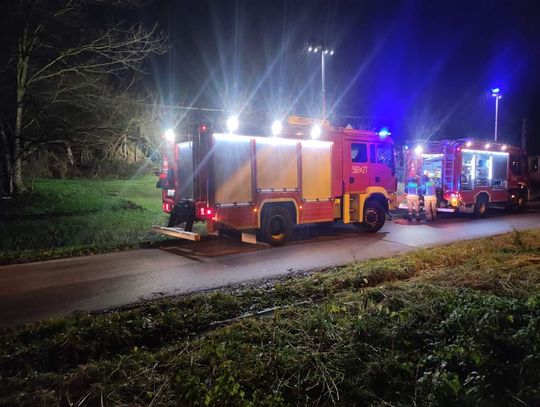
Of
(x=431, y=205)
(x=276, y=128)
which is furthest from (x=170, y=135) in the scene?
(x=431, y=205)

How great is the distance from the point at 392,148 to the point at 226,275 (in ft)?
24.4

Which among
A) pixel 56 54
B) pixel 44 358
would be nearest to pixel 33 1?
pixel 56 54

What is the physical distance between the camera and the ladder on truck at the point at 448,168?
15.8 metres

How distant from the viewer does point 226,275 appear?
719cm

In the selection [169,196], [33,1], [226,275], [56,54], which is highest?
[33,1]

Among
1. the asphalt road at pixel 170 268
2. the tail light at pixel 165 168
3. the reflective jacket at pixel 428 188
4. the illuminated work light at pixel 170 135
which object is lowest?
the asphalt road at pixel 170 268

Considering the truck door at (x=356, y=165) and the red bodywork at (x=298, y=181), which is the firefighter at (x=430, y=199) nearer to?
the red bodywork at (x=298, y=181)

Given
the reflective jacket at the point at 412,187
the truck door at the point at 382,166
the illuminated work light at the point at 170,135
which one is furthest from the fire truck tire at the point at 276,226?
the reflective jacket at the point at 412,187

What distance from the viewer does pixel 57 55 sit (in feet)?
50.3

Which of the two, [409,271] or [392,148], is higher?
[392,148]

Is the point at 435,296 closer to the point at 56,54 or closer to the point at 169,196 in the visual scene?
the point at 169,196

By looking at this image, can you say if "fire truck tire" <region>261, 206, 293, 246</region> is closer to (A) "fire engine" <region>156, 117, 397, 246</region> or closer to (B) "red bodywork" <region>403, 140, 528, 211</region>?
(A) "fire engine" <region>156, 117, 397, 246</region>

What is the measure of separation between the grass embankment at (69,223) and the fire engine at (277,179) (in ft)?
5.08

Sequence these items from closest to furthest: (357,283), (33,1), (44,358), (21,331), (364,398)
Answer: (364,398), (44,358), (21,331), (357,283), (33,1)
